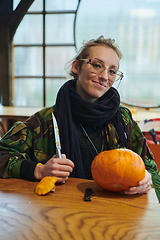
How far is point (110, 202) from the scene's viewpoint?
71 centimetres

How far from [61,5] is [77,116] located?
11.4 feet

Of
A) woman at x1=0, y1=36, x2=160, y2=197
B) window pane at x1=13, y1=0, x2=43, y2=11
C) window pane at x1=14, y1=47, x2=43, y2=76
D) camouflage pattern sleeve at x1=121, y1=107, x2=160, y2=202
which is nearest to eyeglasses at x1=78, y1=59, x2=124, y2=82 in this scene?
woman at x1=0, y1=36, x2=160, y2=197

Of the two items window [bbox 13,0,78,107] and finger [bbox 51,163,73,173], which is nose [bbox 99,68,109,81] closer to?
finger [bbox 51,163,73,173]

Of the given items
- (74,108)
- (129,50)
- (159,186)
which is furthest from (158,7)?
(159,186)

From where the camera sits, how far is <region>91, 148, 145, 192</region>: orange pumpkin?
2.48 ft

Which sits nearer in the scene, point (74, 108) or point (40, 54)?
point (74, 108)

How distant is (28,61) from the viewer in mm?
4422

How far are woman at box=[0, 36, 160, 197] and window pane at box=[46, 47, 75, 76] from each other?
3.04 m

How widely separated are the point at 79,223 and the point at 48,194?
201 millimetres

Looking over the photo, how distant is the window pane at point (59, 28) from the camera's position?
163 inches

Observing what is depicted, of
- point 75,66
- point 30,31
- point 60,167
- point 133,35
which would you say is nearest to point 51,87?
point 30,31

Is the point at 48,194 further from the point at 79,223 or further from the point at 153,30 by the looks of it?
the point at 153,30

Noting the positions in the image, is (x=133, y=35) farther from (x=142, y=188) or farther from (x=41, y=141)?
(x=142, y=188)

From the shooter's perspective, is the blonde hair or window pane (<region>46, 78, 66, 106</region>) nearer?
the blonde hair
